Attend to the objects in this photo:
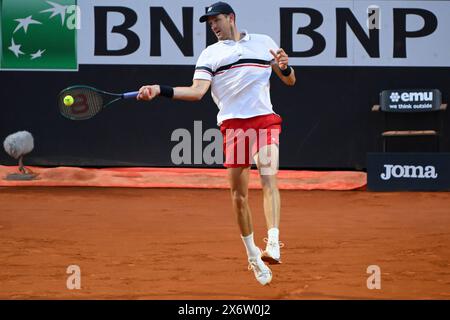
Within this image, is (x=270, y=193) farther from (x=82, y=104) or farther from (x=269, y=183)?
(x=82, y=104)

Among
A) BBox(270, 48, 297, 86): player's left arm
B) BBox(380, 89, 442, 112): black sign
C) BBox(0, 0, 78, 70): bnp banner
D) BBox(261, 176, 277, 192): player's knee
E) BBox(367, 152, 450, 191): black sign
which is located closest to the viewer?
BBox(270, 48, 297, 86): player's left arm

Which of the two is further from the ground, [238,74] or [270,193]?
[238,74]

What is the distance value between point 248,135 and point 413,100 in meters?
5.71

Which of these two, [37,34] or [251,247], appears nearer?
[251,247]

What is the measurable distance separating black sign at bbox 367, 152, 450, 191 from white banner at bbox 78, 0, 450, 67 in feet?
4.44

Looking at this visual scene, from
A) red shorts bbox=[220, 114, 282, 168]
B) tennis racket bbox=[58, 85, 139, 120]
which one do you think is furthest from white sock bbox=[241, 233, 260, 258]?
tennis racket bbox=[58, 85, 139, 120]

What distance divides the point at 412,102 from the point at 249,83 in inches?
225

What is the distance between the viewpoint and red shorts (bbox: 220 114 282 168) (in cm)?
480

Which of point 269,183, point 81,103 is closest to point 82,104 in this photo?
point 81,103

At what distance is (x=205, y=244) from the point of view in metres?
6.31

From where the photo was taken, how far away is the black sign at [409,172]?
9.74 m

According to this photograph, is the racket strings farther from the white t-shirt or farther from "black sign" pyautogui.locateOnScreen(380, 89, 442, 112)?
"black sign" pyautogui.locateOnScreen(380, 89, 442, 112)

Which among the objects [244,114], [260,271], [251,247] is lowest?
[260,271]

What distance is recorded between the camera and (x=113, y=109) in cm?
1053
